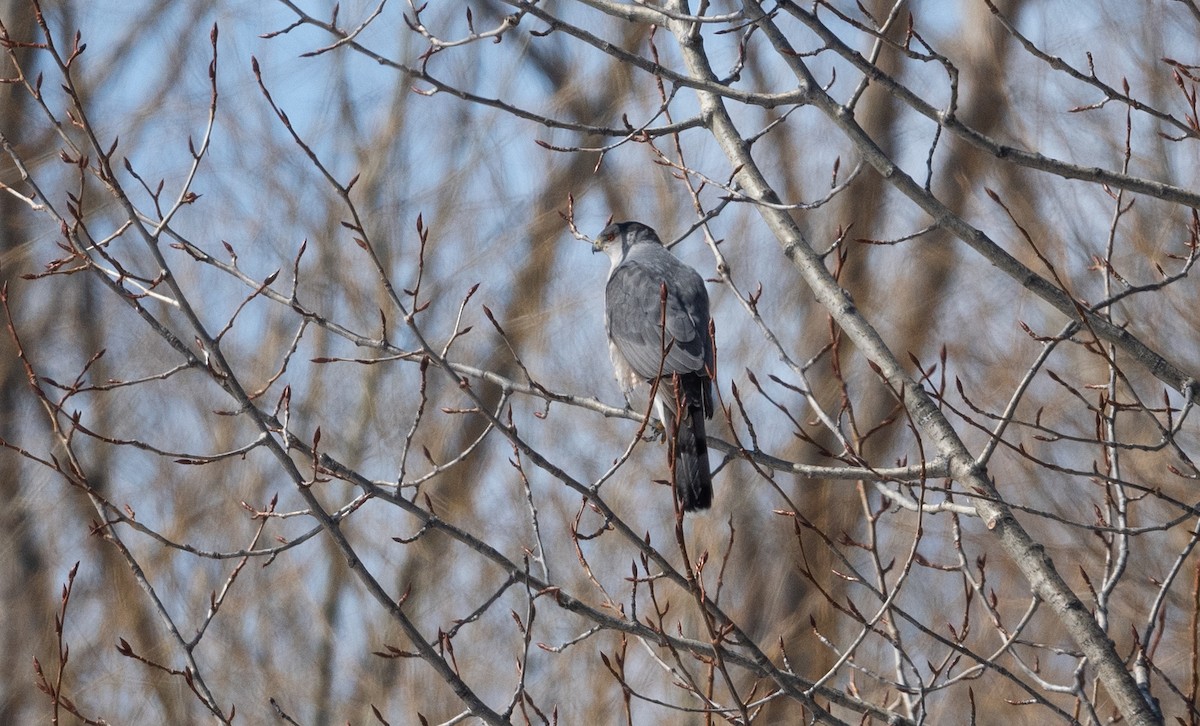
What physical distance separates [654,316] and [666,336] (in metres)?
0.17

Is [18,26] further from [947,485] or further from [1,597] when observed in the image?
[947,485]

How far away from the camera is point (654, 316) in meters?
4.85

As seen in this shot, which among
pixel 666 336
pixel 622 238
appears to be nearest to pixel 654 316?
pixel 666 336

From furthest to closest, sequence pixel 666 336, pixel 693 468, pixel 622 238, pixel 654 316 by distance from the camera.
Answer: pixel 622 238 → pixel 654 316 → pixel 666 336 → pixel 693 468

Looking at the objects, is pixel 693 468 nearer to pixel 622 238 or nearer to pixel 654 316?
pixel 654 316

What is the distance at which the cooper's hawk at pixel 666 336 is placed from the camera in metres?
3.94

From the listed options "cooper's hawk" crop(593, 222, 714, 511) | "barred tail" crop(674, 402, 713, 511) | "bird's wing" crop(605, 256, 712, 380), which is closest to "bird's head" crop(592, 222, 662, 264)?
"cooper's hawk" crop(593, 222, 714, 511)

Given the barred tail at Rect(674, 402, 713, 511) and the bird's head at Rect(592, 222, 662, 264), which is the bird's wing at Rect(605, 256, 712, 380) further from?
the barred tail at Rect(674, 402, 713, 511)

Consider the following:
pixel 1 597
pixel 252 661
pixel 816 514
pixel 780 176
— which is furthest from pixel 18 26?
pixel 816 514

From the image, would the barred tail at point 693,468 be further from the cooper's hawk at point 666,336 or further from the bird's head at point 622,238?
the bird's head at point 622,238

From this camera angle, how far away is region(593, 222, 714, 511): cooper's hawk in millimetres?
3939

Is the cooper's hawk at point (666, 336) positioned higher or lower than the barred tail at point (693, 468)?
higher

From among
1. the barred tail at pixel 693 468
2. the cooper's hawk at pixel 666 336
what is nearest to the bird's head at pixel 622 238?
the cooper's hawk at pixel 666 336

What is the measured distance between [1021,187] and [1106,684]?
24.0 feet
